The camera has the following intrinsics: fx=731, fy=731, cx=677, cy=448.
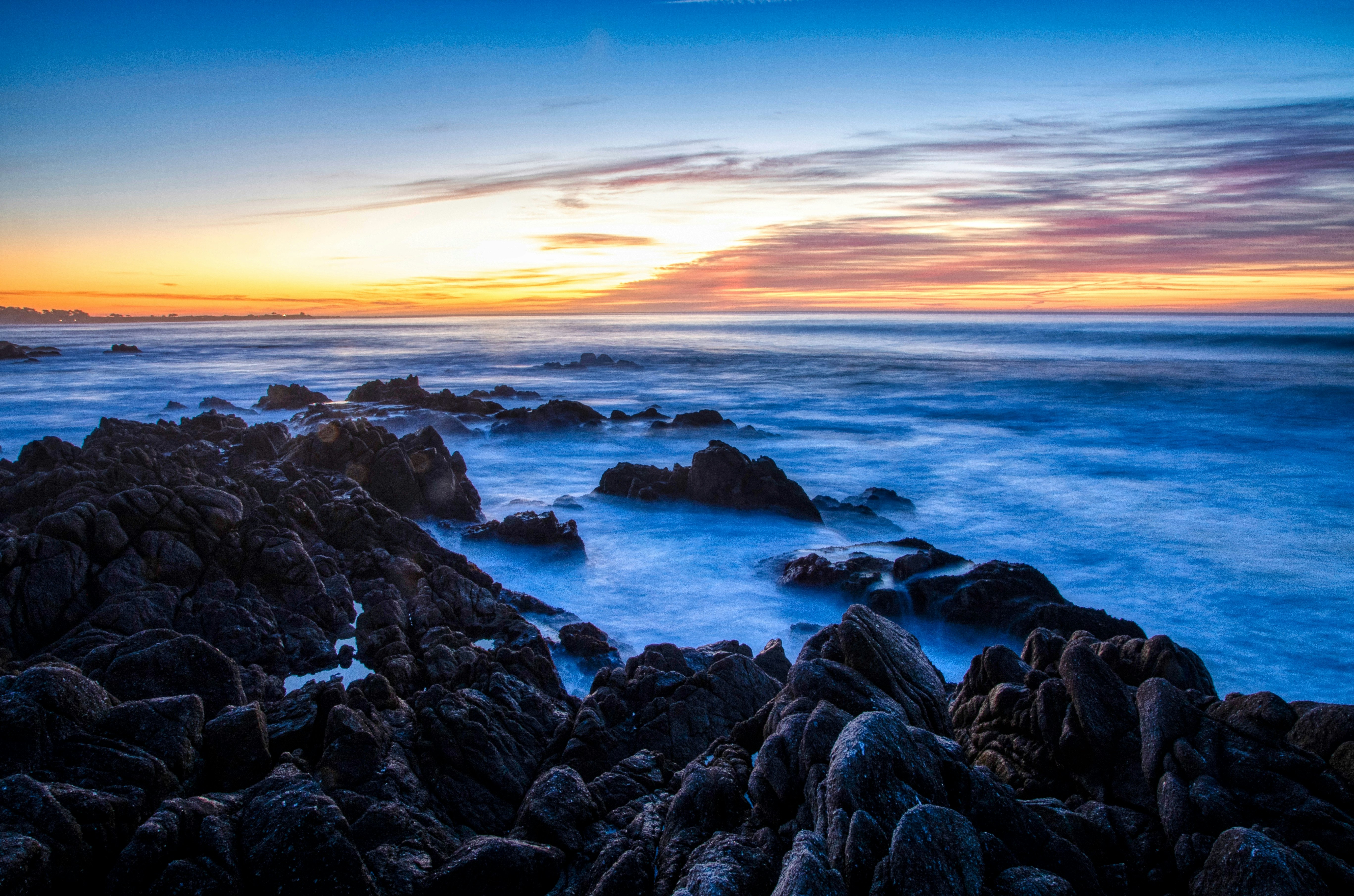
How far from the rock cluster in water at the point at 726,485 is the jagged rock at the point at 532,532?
3.82m

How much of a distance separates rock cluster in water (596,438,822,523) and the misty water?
380 mm

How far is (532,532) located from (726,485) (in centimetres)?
535

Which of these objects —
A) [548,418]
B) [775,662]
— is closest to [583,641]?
[775,662]

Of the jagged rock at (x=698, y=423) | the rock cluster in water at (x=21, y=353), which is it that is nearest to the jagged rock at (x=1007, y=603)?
the jagged rock at (x=698, y=423)

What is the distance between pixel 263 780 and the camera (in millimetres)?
4645

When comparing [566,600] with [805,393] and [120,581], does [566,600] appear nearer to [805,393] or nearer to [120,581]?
[120,581]

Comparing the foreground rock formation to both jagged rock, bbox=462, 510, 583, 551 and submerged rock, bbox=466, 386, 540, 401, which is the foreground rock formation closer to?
jagged rock, bbox=462, 510, 583, 551

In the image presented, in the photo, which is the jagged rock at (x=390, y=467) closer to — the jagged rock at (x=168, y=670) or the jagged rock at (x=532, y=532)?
the jagged rock at (x=532, y=532)

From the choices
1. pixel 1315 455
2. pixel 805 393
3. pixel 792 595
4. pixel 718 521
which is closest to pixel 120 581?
pixel 792 595

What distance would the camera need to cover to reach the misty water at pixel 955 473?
44.3 feet

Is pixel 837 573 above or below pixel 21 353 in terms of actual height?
below

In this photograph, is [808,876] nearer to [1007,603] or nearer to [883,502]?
[1007,603]

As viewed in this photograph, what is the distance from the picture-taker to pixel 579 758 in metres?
6.29

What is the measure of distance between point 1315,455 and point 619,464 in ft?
87.8
